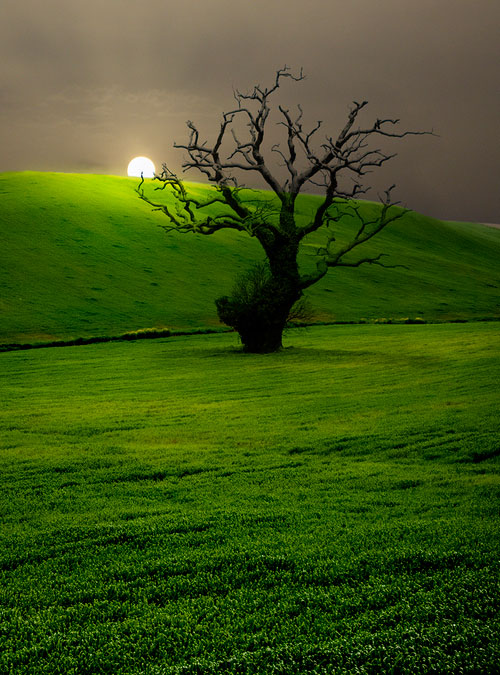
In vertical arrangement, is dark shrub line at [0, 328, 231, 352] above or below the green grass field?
below

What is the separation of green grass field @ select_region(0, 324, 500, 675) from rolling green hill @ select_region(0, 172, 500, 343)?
3227 cm

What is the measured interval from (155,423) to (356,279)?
6478 centimetres

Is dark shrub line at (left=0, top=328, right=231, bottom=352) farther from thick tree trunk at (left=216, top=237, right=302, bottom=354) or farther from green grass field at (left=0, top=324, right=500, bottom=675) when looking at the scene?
green grass field at (left=0, top=324, right=500, bottom=675)

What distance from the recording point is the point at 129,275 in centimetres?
6538

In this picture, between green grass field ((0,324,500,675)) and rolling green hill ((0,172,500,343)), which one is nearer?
green grass field ((0,324,500,675))

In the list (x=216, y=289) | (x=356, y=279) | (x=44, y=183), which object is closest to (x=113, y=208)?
(x=44, y=183)

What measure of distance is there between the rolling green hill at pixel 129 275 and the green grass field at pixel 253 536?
3227cm

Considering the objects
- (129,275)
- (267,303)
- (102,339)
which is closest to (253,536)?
(267,303)

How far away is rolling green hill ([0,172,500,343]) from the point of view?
52.4m

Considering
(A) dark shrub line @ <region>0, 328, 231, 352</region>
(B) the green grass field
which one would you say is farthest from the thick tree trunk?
(B) the green grass field

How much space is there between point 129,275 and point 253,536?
60040mm

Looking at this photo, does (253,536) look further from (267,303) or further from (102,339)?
(102,339)

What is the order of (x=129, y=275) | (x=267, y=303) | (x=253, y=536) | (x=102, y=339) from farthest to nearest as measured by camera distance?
(x=129, y=275) → (x=102, y=339) → (x=267, y=303) → (x=253, y=536)

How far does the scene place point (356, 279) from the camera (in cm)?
7788
